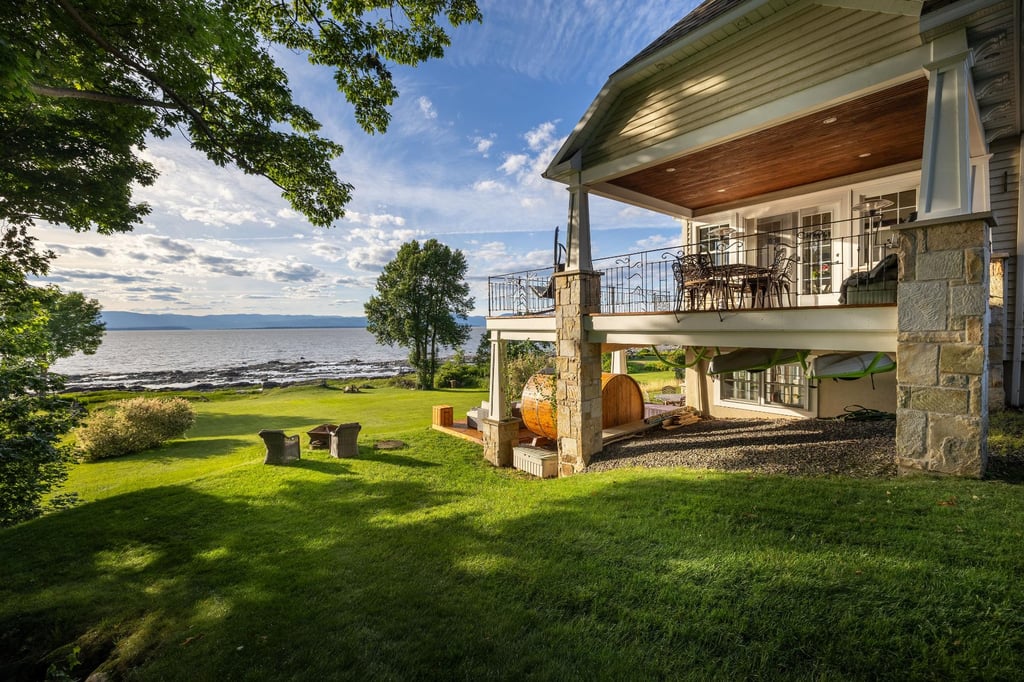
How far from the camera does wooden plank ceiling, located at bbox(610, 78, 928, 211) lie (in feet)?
21.0

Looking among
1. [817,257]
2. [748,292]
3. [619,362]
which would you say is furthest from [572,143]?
[619,362]

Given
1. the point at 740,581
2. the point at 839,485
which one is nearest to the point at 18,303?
the point at 740,581

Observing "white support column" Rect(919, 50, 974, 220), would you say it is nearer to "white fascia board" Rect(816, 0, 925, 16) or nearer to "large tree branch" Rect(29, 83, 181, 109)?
"white fascia board" Rect(816, 0, 925, 16)

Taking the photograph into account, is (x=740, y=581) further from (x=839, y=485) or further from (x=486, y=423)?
(x=486, y=423)

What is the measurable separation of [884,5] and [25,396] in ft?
44.8

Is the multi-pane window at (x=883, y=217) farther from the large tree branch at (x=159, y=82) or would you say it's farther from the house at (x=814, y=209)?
the large tree branch at (x=159, y=82)

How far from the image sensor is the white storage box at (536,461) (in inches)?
398

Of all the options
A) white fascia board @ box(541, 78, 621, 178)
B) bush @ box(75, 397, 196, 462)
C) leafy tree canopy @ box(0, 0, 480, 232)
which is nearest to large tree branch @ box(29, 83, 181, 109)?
leafy tree canopy @ box(0, 0, 480, 232)

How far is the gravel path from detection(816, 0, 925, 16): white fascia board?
5614mm

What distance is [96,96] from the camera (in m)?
5.59

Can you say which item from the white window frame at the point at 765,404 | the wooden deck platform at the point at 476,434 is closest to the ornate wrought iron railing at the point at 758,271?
the white window frame at the point at 765,404

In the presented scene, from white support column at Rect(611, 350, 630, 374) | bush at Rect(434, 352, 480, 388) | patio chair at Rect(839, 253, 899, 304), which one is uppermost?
patio chair at Rect(839, 253, 899, 304)

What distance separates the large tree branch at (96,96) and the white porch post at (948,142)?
374 inches

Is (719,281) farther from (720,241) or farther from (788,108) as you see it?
(720,241)
